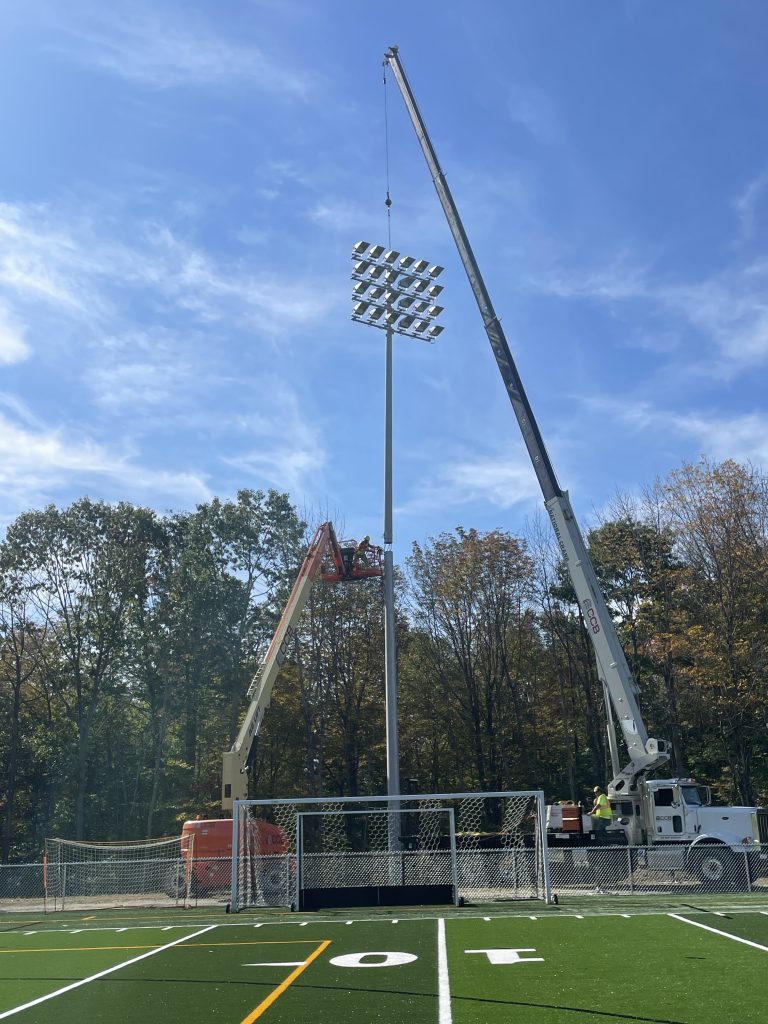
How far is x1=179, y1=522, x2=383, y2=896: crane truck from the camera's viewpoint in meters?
23.4

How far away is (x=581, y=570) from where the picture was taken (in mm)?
22734

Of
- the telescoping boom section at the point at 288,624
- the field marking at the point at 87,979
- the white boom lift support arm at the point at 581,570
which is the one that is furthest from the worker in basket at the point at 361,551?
the field marking at the point at 87,979

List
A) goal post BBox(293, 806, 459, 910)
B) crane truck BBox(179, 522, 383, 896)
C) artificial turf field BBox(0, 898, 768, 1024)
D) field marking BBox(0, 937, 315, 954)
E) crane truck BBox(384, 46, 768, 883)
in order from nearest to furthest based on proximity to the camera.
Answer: artificial turf field BBox(0, 898, 768, 1024) < field marking BBox(0, 937, 315, 954) < goal post BBox(293, 806, 459, 910) < crane truck BBox(384, 46, 768, 883) < crane truck BBox(179, 522, 383, 896)

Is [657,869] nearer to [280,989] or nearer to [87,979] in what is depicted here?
[280,989]

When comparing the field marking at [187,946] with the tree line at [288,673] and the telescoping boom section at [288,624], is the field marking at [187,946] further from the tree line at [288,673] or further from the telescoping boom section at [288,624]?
the tree line at [288,673]

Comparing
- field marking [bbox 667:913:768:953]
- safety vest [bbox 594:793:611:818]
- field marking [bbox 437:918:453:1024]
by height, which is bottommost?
field marking [bbox 667:913:768:953]

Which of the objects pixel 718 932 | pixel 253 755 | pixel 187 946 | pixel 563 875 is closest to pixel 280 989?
pixel 187 946

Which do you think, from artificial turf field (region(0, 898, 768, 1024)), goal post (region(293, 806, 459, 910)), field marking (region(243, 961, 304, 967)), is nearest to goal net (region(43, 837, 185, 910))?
goal post (region(293, 806, 459, 910))

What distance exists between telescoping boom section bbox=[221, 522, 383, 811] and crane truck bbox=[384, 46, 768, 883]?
25.0 feet

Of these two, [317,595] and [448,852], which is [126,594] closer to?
[317,595]

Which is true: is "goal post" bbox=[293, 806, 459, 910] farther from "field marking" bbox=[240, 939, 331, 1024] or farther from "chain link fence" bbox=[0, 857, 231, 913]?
"field marking" bbox=[240, 939, 331, 1024]

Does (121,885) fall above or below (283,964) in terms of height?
below

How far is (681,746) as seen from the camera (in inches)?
1614

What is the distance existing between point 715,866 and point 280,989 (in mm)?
14657
